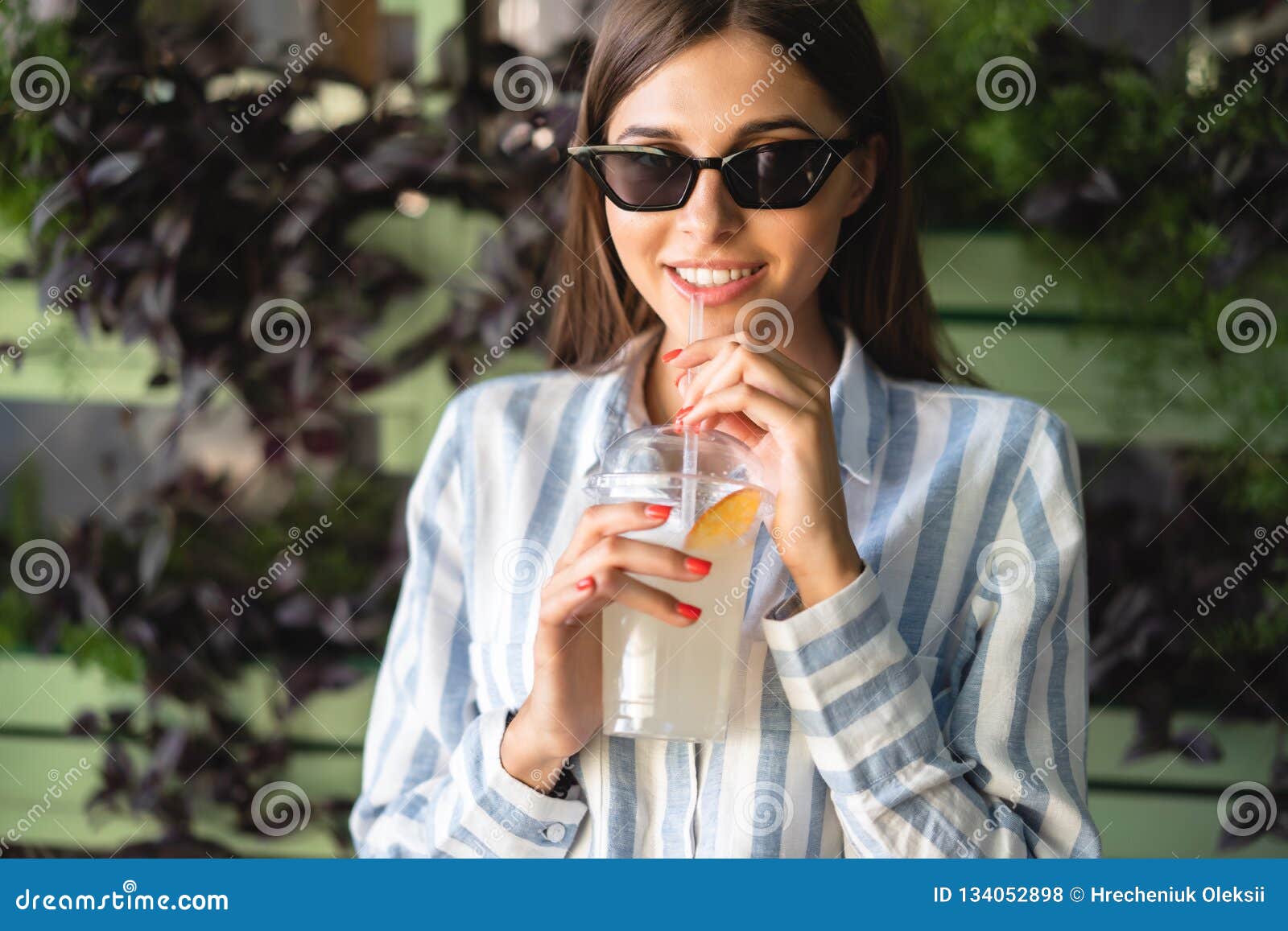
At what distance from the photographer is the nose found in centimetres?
120

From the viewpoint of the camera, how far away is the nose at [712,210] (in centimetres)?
120

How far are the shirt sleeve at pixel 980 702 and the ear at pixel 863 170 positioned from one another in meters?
0.35

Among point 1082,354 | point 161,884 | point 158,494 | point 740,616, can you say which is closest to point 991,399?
point 740,616

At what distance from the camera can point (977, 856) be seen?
1157mm

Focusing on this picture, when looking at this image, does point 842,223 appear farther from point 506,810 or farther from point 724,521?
point 506,810

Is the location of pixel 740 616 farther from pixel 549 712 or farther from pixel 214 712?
pixel 214 712

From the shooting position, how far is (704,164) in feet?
3.93

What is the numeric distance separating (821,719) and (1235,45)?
169cm

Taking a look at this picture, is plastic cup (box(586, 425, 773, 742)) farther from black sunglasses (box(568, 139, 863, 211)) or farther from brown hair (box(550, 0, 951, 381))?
brown hair (box(550, 0, 951, 381))

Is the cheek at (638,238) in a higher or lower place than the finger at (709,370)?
higher

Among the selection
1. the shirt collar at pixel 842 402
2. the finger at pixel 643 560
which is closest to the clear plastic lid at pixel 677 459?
the finger at pixel 643 560

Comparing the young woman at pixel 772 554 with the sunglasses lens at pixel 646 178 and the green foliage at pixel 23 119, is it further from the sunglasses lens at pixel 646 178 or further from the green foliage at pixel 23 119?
the green foliage at pixel 23 119

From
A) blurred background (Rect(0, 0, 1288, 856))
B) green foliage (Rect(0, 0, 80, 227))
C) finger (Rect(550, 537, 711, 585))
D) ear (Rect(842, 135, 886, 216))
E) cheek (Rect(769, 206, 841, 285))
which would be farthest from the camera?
green foliage (Rect(0, 0, 80, 227))

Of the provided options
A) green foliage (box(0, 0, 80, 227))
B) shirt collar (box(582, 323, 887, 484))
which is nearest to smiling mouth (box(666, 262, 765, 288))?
shirt collar (box(582, 323, 887, 484))
